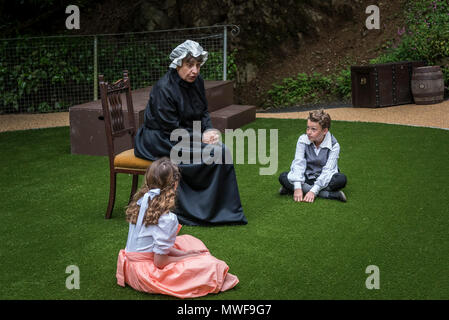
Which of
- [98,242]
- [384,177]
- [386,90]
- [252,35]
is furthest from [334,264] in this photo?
[252,35]

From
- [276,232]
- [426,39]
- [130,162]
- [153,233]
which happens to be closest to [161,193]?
[153,233]

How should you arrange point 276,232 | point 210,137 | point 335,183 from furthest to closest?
point 335,183
point 210,137
point 276,232

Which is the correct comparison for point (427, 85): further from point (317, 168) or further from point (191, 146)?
point (191, 146)

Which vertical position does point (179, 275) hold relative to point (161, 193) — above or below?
below

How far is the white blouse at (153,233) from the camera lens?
3955 mm

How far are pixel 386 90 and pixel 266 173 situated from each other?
4.79 meters

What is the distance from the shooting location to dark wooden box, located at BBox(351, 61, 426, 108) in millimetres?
11047

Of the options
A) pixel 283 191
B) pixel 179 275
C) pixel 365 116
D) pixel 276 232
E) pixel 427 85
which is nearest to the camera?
pixel 179 275

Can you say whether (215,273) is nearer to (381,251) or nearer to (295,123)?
(381,251)

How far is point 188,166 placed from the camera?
5332mm

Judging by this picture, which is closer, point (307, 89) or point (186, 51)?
point (186, 51)

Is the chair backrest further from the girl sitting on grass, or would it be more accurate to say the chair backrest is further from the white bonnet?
the girl sitting on grass

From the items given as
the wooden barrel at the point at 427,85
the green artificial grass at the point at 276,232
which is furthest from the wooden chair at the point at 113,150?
the wooden barrel at the point at 427,85

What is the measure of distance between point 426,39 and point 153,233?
9399 millimetres
